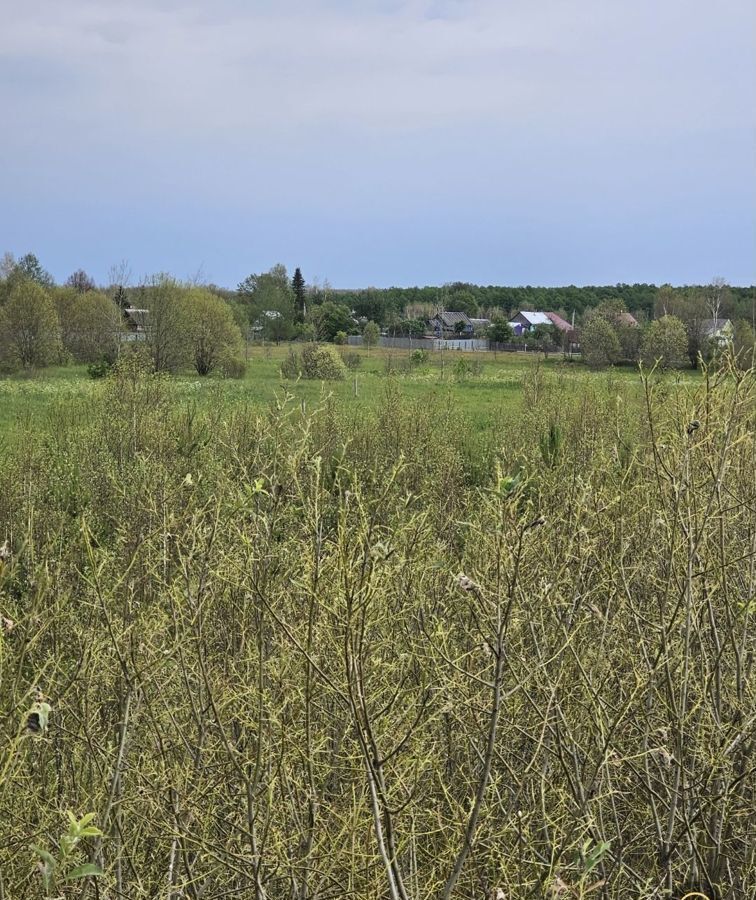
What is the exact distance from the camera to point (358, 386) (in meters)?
24.4

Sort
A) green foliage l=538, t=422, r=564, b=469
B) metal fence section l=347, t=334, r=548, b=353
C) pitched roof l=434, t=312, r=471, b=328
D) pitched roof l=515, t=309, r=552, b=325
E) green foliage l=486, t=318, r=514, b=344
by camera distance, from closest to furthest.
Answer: green foliage l=538, t=422, r=564, b=469
metal fence section l=347, t=334, r=548, b=353
green foliage l=486, t=318, r=514, b=344
pitched roof l=434, t=312, r=471, b=328
pitched roof l=515, t=309, r=552, b=325

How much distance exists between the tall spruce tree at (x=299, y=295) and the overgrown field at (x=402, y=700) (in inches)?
2203

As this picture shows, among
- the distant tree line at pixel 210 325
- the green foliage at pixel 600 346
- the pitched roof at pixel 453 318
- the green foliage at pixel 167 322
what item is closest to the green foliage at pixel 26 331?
the distant tree line at pixel 210 325

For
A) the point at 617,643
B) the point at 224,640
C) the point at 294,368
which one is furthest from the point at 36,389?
the point at 617,643

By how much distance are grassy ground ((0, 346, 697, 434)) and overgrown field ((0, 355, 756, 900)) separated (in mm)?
9013

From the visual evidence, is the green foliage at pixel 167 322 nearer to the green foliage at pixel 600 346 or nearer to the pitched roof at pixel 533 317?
the green foliage at pixel 600 346

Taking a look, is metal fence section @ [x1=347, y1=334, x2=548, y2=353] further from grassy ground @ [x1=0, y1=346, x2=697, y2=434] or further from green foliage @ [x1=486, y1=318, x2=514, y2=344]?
grassy ground @ [x1=0, y1=346, x2=697, y2=434]

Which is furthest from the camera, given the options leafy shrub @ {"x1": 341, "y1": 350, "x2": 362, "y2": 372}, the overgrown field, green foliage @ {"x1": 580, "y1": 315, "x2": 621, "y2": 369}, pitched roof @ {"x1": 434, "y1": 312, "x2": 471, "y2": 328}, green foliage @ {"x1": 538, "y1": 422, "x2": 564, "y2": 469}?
pitched roof @ {"x1": 434, "y1": 312, "x2": 471, "y2": 328}

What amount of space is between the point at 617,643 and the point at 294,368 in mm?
23281

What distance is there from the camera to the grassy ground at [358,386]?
1592cm

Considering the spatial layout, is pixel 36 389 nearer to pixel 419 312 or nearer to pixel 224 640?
pixel 224 640

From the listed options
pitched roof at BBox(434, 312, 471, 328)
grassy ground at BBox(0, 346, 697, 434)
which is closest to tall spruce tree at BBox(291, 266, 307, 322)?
pitched roof at BBox(434, 312, 471, 328)

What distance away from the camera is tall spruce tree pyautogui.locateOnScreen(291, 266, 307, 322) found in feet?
201

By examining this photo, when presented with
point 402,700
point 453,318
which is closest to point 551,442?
point 402,700
